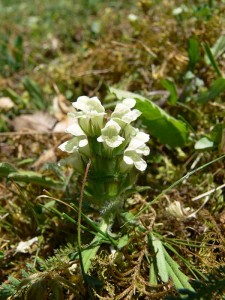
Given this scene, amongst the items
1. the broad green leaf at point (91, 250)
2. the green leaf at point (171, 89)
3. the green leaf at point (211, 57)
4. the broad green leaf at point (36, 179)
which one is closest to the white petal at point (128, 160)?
the broad green leaf at point (91, 250)

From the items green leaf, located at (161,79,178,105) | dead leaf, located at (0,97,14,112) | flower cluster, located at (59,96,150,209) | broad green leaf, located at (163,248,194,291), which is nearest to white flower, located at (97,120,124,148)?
flower cluster, located at (59,96,150,209)

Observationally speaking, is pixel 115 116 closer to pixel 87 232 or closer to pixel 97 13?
pixel 87 232

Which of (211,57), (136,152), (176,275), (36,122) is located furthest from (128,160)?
(36,122)

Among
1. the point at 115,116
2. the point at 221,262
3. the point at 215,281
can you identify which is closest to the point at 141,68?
the point at 115,116

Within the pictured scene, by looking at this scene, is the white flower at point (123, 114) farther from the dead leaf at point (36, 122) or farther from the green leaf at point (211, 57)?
the dead leaf at point (36, 122)

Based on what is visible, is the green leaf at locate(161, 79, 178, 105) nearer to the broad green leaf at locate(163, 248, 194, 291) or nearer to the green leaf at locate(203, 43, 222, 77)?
the green leaf at locate(203, 43, 222, 77)

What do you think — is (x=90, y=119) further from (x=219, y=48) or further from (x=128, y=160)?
(x=219, y=48)
